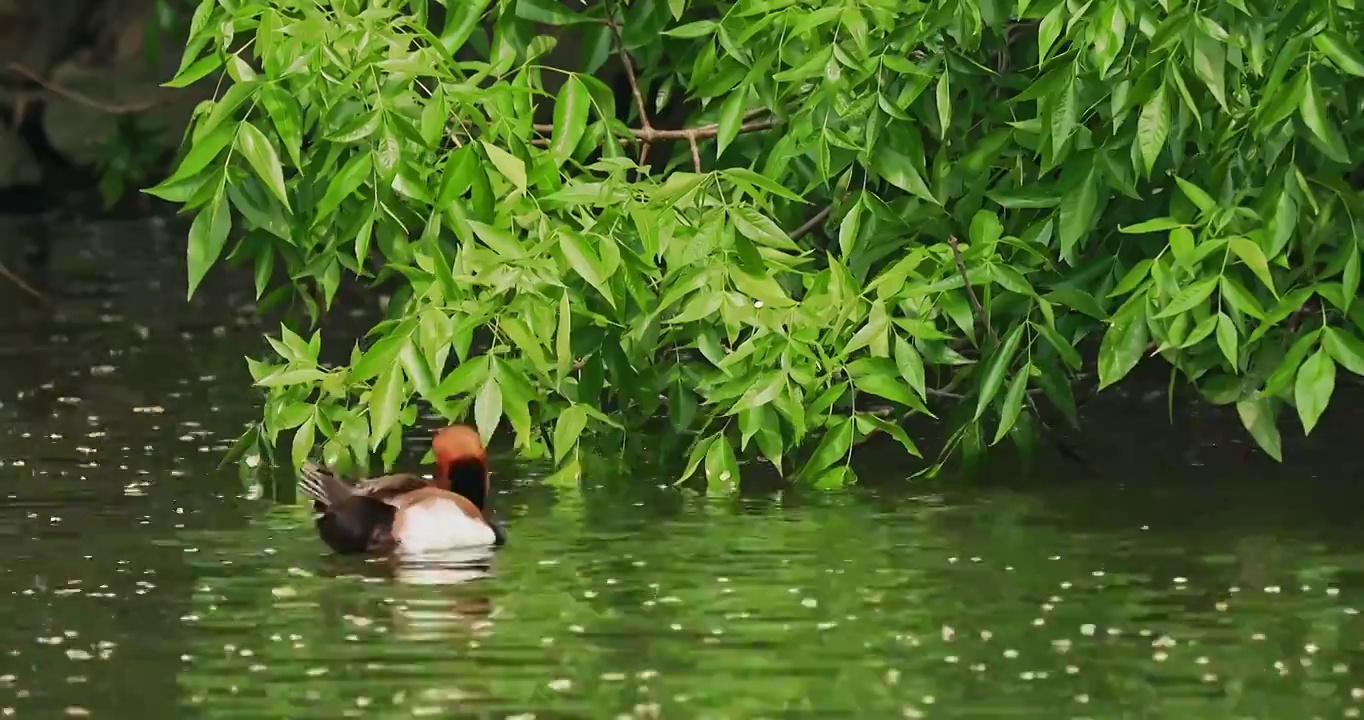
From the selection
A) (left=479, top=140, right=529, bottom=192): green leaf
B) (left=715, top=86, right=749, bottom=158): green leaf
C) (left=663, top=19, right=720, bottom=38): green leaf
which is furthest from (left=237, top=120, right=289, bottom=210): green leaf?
(left=663, top=19, right=720, bottom=38): green leaf

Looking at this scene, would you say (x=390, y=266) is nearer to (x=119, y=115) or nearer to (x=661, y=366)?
(x=661, y=366)

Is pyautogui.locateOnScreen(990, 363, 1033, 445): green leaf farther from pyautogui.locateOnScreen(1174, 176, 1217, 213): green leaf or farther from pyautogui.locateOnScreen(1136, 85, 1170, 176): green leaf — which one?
pyautogui.locateOnScreen(1136, 85, 1170, 176): green leaf

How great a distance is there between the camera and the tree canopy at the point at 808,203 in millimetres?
11930

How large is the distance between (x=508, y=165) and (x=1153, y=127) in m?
2.35

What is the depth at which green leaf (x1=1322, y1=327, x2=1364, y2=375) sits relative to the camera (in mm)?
11977

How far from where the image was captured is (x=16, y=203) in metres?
34.2

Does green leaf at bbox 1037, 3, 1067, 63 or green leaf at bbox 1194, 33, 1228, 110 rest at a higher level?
green leaf at bbox 1037, 3, 1067, 63

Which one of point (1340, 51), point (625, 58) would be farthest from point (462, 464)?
point (1340, 51)

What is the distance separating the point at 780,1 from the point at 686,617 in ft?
10.8

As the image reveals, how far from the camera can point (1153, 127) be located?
1165cm

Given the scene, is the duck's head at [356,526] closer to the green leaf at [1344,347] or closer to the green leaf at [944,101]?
the green leaf at [944,101]

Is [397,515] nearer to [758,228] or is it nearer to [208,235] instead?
[208,235]

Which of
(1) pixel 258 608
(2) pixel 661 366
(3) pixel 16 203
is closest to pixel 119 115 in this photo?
(3) pixel 16 203

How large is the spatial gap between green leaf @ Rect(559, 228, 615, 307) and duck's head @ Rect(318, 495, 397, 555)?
1131mm
